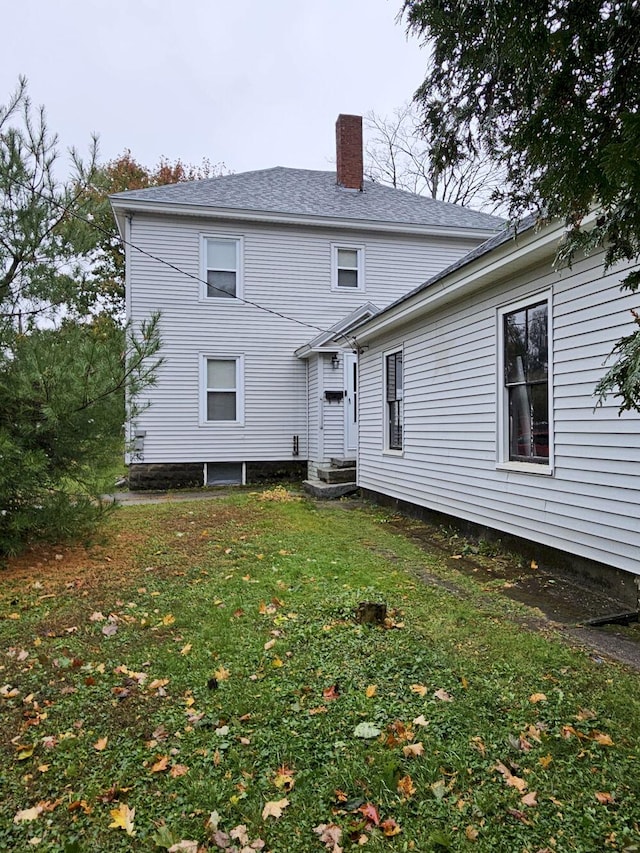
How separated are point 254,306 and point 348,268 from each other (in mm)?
2607

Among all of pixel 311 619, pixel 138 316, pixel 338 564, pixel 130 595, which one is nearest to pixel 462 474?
pixel 338 564

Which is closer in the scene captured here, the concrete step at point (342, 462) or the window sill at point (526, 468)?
the window sill at point (526, 468)

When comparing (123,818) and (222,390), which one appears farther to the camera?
(222,390)

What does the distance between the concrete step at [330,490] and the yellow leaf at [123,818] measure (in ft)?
28.2

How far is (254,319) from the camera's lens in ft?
40.9

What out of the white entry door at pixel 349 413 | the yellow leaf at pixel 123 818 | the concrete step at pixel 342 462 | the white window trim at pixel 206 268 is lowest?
the yellow leaf at pixel 123 818

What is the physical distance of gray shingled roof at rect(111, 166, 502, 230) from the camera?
12078mm

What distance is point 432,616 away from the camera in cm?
378

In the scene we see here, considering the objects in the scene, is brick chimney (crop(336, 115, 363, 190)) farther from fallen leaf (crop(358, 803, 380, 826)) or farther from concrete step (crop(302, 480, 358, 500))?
fallen leaf (crop(358, 803, 380, 826))

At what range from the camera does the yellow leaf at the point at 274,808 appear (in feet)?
6.26

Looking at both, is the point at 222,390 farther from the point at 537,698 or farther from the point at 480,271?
the point at 537,698

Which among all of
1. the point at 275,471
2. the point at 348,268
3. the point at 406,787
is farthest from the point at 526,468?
the point at 348,268

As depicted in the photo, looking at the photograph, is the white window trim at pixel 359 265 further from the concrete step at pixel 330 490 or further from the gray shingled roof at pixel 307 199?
the concrete step at pixel 330 490

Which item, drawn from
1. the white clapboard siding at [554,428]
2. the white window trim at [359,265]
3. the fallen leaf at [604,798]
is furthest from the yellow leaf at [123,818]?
the white window trim at [359,265]
